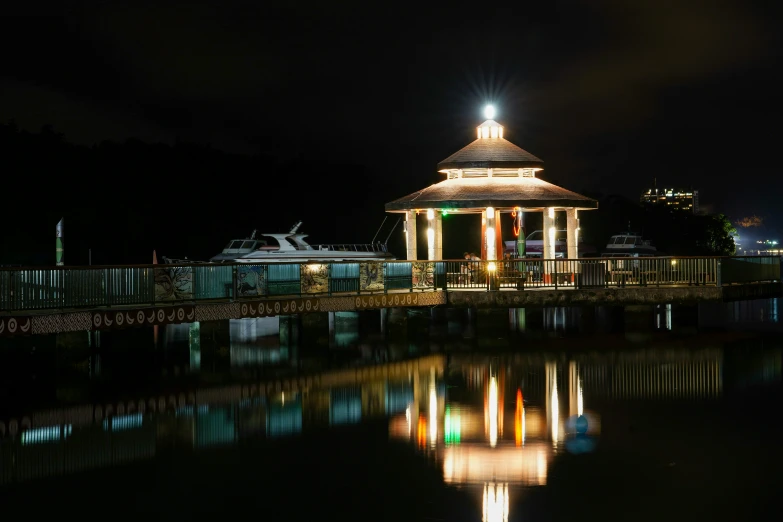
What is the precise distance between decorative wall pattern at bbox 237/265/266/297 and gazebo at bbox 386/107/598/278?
7559 millimetres

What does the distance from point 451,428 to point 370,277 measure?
1151cm

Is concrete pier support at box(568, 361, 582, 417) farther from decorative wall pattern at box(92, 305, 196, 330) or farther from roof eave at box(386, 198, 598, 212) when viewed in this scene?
decorative wall pattern at box(92, 305, 196, 330)

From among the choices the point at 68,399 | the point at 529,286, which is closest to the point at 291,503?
the point at 68,399

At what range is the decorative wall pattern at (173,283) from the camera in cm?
2581

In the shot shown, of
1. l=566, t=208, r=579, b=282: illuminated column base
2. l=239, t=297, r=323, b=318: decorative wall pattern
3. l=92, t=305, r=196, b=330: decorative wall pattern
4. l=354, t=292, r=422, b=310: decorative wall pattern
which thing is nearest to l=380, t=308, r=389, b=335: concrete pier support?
l=354, t=292, r=422, b=310: decorative wall pattern

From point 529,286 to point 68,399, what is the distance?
47.7ft

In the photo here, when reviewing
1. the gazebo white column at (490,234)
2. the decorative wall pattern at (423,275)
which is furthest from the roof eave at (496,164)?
the decorative wall pattern at (423,275)

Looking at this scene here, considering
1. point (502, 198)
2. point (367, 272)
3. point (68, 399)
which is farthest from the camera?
point (502, 198)

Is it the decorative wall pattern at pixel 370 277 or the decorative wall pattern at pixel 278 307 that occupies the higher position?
the decorative wall pattern at pixel 370 277

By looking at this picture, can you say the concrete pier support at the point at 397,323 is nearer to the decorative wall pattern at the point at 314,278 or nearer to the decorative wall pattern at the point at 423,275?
the decorative wall pattern at the point at 423,275

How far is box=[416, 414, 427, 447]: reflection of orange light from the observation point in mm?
18653

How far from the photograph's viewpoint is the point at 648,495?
1499 cm

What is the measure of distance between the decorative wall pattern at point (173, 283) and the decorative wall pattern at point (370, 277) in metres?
5.55

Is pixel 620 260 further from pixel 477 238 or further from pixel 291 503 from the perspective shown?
pixel 477 238
